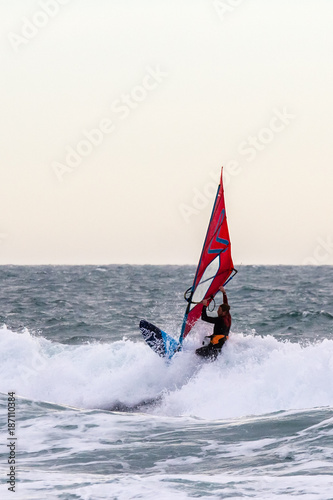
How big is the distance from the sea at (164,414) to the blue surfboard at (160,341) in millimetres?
170

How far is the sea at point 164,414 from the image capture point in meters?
7.28

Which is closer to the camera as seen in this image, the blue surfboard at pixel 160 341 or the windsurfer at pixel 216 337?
the windsurfer at pixel 216 337

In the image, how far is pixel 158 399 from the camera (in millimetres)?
12500

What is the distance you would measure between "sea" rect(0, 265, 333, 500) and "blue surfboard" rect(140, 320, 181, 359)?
0.17 meters

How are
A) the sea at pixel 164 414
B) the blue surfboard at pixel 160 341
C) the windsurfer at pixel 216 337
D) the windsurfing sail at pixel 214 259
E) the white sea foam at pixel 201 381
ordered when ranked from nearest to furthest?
the sea at pixel 164 414
the white sea foam at pixel 201 381
the windsurfer at pixel 216 337
the blue surfboard at pixel 160 341
the windsurfing sail at pixel 214 259

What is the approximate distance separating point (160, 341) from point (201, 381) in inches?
47.0

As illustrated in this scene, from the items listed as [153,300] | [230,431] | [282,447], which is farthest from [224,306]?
[153,300]

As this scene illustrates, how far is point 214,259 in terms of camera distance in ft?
46.5

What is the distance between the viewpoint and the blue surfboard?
13.5 meters

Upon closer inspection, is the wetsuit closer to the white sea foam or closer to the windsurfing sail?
the white sea foam

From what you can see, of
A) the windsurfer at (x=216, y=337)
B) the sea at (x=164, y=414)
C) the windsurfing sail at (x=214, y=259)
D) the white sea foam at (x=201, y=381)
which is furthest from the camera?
the windsurfing sail at (x=214, y=259)

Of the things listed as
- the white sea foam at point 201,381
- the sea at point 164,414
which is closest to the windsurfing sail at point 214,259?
the sea at point 164,414

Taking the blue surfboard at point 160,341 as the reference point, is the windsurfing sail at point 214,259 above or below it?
above

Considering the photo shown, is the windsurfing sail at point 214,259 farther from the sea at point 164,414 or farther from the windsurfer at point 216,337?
the windsurfer at point 216,337
